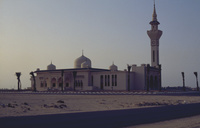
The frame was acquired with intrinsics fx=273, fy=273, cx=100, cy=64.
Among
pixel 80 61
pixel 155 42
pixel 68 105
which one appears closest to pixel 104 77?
pixel 80 61

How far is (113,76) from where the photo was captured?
60781 millimetres

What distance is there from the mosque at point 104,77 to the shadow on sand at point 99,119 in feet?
127

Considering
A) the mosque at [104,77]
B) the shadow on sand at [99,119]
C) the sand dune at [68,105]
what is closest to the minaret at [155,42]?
the mosque at [104,77]

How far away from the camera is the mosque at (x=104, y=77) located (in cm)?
6034

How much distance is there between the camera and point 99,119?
13188mm

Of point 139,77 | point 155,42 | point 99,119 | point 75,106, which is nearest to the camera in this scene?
point 99,119

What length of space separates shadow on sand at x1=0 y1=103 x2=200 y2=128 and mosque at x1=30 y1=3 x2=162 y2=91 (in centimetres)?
3869

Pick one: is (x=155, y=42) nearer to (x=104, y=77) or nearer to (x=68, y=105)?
(x=104, y=77)

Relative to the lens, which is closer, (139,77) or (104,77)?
(139,77)

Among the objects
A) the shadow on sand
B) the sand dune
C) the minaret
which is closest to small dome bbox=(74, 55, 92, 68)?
the minaret

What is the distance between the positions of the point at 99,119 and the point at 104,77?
49075 millimetres

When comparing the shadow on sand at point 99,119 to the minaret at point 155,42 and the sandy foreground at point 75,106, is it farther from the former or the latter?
the minaret at point 155,42

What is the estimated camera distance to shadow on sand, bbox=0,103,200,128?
11148 mm

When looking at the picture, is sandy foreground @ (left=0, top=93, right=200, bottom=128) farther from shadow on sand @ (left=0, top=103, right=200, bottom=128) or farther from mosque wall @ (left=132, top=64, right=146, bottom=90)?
mosque wall @ (left=132, top=64, right=146, bottom=90)
